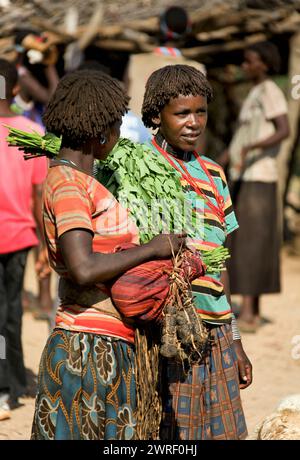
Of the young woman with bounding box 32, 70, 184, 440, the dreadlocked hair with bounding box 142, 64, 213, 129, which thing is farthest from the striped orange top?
the dreadlocked hair with bounding box 142, 64, 213, 129

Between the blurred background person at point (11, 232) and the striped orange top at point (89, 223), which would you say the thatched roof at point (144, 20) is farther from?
the striped orange top at point (89, 223)

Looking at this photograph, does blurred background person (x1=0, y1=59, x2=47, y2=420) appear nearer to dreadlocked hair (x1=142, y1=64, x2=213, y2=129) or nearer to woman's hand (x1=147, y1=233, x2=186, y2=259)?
dreadlocked hair (x1=142, y1=64, x2=213, y2=129)

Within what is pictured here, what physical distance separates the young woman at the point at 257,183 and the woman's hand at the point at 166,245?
430 cm

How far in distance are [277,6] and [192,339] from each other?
736cm

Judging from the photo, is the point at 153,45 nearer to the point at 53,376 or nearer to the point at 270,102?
the point at 270,102

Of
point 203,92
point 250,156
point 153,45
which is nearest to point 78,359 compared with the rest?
point 203,92

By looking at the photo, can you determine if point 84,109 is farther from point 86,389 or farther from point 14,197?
point 14,197

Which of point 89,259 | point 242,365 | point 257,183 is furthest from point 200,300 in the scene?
point 257,183

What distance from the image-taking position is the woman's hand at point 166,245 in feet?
9.76

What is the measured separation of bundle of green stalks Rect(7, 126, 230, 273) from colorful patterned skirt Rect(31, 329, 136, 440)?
1.39ft

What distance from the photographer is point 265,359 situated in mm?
6816

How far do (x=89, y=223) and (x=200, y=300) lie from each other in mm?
778

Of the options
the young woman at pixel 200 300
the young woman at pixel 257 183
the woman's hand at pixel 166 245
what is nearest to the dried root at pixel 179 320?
the woman's hand at pixel 166 245

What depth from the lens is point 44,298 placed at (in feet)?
25.1
